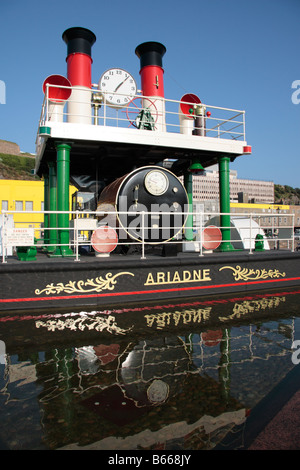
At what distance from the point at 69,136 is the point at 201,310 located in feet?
18.1

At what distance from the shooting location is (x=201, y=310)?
6527 mm

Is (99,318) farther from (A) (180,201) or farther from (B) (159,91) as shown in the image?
(B) (159,91)

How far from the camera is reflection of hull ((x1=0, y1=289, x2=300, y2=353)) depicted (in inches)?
195

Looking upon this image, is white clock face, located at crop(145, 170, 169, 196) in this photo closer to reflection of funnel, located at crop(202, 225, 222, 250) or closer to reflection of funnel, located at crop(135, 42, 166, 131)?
reflection of funnel, located at crop(202, 225, 222, 250)

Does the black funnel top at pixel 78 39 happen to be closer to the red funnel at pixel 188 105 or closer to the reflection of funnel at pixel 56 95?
the reflection of funnel at pixel 56 95

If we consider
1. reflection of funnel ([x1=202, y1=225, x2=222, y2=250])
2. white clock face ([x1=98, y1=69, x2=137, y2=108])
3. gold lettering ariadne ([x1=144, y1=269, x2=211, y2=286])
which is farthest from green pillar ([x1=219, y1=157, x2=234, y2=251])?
white clock face ([x1=98, y1=69, x2=137, y2=108])

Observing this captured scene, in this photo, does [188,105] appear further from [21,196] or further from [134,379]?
[21,196]

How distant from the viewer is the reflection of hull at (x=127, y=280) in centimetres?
625

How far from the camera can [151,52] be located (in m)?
11.4

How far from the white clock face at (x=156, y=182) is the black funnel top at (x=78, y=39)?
4.82 metres

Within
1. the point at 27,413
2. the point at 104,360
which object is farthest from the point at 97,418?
the point at 104,360

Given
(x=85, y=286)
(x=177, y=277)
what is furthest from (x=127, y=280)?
Result: (x=177, y=277)

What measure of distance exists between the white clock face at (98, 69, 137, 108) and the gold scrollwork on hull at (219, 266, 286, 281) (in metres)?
6.54

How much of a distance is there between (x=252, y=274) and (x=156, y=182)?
12.1 feet
